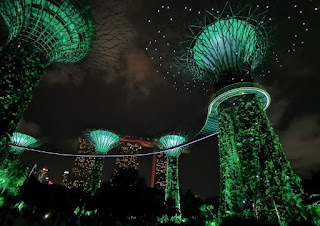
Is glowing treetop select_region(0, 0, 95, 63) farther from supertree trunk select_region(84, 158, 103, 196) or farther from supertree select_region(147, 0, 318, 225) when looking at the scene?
supertree trunk select_region(84, 158, 103, 196)

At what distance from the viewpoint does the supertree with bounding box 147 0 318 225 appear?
22.4 ft

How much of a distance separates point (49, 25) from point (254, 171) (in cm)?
1125

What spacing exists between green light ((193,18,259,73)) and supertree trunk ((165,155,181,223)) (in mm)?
12075

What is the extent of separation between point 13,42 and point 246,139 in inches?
421

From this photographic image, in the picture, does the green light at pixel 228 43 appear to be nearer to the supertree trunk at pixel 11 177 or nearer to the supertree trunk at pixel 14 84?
the supertree trunk at pixel 14 84

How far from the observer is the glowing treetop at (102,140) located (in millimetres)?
21219

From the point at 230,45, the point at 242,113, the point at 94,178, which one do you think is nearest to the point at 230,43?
the point at 230,45

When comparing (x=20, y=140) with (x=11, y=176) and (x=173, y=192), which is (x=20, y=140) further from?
(x=173, y=192)

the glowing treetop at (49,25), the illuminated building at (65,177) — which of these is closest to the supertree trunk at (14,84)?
the glowing treetop at (49,25)

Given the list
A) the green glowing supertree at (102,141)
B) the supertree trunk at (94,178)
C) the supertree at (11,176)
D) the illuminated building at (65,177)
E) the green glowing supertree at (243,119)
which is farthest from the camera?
the illuminated building at (65,177)

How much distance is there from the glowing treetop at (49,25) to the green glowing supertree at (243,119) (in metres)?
5.60

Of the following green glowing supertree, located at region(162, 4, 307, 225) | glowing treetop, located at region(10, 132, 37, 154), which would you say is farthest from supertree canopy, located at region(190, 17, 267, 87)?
glowing treetop, located at region(10, 132, 37, 154)

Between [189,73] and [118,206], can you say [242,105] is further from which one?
[118,206]

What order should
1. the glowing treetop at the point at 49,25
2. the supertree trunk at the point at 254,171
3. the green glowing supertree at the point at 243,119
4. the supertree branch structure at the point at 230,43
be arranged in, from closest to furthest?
the supertree trunk at the point at 254,171 → the green glowing supertree at the point at 243,119 → the glowing treetop at the point at 49,25 → the supertree branch structure at the point at 230,43
